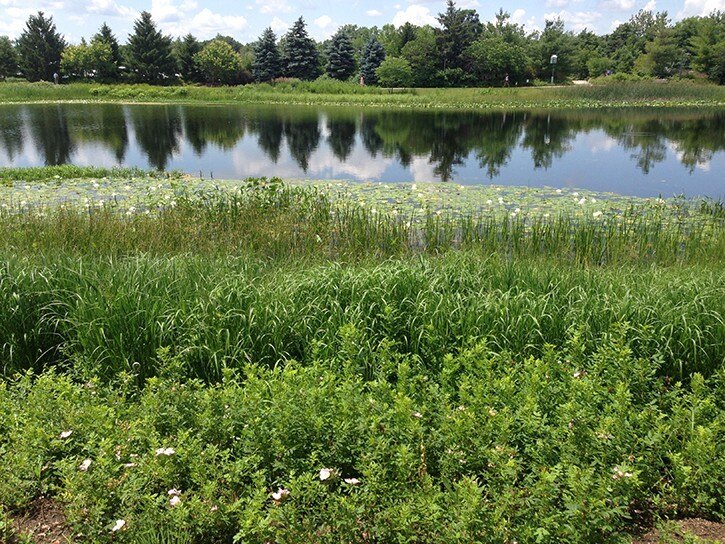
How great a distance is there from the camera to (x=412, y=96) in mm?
46312

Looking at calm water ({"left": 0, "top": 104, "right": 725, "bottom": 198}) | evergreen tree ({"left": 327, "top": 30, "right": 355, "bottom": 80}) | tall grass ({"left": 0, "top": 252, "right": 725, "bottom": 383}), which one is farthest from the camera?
evergreen tree ({"left": 327, "top": 30, "right": 355, "bottom": 80})

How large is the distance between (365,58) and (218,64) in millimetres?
15690

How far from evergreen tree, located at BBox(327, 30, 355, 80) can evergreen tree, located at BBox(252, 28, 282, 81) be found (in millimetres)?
5791

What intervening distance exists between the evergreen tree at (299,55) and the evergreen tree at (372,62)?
5.57 m

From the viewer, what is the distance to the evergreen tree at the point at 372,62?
6156cm

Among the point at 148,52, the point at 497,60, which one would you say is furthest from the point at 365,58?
the point at 148,52

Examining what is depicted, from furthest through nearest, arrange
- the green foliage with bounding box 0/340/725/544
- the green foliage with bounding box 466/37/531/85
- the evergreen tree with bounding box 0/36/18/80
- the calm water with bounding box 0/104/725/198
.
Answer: the evergreen tree with bounding box 0/36/18/80, the green foliage with bounding box 466/37/531/85, the calm water with bounding box 0/104/725/198, the green foliage with bounding box 0/340/725/544

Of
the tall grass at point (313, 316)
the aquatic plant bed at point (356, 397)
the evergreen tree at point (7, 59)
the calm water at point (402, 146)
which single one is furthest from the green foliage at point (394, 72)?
the tall grass at point (313, 316)

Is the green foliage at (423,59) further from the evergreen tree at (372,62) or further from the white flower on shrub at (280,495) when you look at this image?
the white flower on shrub at (280,495)

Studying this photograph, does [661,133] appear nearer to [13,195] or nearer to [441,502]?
[13,195]

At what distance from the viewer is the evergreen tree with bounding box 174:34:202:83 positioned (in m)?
62.6

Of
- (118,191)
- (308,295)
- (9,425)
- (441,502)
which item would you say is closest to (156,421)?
(9,425)

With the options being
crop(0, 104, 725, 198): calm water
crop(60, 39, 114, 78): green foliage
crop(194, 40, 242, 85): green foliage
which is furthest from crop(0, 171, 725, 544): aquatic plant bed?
crop(60, 39, 114, 78): green foliage

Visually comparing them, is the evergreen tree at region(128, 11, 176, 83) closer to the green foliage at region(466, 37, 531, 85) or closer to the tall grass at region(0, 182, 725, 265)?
the green foliage at region(466, 37, 531, 85)
